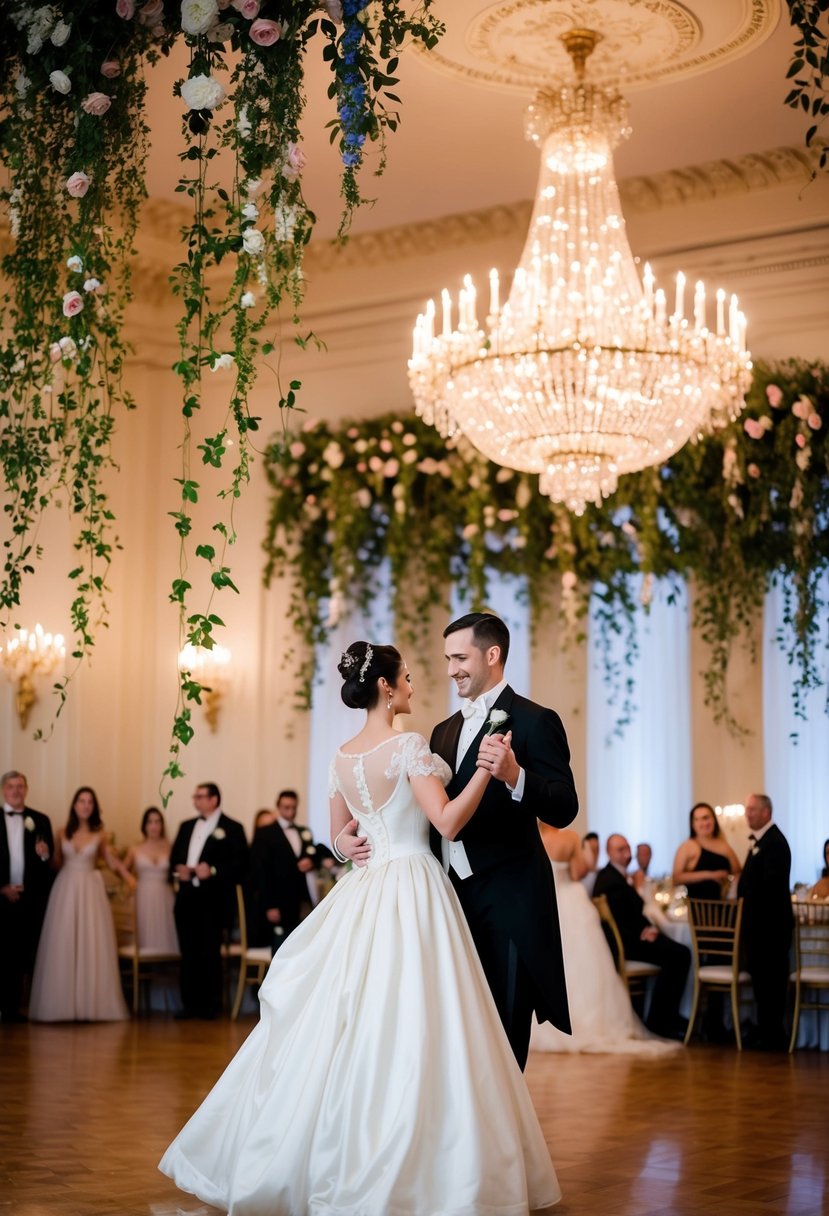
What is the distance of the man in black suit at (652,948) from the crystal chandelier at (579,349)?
108 inches

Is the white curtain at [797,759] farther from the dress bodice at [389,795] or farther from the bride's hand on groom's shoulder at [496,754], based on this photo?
the bride's hand on groom's shoulder at [496,754]

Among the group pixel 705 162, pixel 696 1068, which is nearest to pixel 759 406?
pixel 705 162

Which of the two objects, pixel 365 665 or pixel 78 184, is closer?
pixel 78 184

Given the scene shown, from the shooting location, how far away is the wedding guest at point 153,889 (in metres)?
11.0

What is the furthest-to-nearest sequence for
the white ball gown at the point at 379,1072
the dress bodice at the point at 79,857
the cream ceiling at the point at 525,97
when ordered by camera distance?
the dress bodice at the point at 79,857 → the cream ceiling at the point at 525,97 → the white ball gown at the point at 379,1072

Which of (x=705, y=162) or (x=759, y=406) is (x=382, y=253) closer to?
(x=705, y=162)

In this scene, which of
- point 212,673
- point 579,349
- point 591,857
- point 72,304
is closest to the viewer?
point 72,304

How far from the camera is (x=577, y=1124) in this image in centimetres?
628

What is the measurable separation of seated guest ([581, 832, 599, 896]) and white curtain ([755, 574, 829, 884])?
1.14 m

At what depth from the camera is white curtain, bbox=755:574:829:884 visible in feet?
32.3

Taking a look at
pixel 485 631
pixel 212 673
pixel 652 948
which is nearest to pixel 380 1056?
pixel 485 631

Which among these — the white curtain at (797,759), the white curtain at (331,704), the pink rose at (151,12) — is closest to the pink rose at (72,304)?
the pink rose at (151,12)

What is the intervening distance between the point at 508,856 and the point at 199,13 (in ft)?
8.22

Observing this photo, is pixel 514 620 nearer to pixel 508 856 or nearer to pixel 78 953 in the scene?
pixel 78 953
